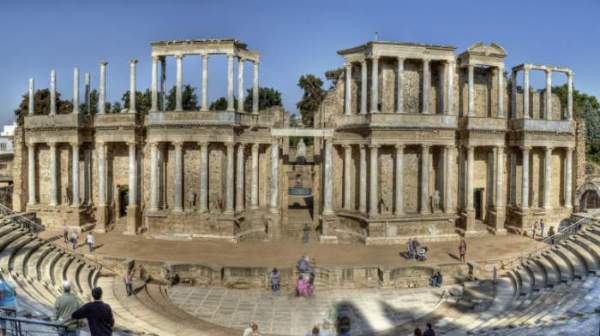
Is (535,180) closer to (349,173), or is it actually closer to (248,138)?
(349,173)

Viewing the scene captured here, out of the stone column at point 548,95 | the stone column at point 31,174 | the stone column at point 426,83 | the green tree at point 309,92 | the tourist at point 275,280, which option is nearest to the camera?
the tourist at point 275,280

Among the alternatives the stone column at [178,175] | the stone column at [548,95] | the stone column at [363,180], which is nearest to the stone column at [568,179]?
the stone column at [548,95]

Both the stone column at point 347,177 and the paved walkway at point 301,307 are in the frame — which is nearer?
the paved walkway at point 301,307

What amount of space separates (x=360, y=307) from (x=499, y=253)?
10.4 m

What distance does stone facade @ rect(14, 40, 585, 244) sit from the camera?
27828 mm

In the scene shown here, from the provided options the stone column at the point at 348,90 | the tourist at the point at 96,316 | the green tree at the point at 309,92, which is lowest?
the tourist at the point at 96,316

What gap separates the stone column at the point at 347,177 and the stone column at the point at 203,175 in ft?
28.5

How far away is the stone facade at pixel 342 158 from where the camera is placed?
91.3ft

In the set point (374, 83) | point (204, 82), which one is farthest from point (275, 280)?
point (204, 82)

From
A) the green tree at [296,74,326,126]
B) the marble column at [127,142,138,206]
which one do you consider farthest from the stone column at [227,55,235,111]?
the green tree at [296,74,326,126]

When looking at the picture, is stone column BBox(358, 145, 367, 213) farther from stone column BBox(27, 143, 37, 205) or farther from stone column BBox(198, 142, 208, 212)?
stone column BBox(27, 143, 37, 205)

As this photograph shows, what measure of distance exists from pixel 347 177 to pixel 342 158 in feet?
5.63

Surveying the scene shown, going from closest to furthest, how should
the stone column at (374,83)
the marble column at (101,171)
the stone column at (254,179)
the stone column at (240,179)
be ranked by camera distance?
1. the stone column at (374,83)
2. the stone column at (240,179)
3. the stone column at (254,179)
4. the marble column at (101,171)

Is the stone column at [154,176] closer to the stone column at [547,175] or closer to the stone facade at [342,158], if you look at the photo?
the stone facade at [342,158]
